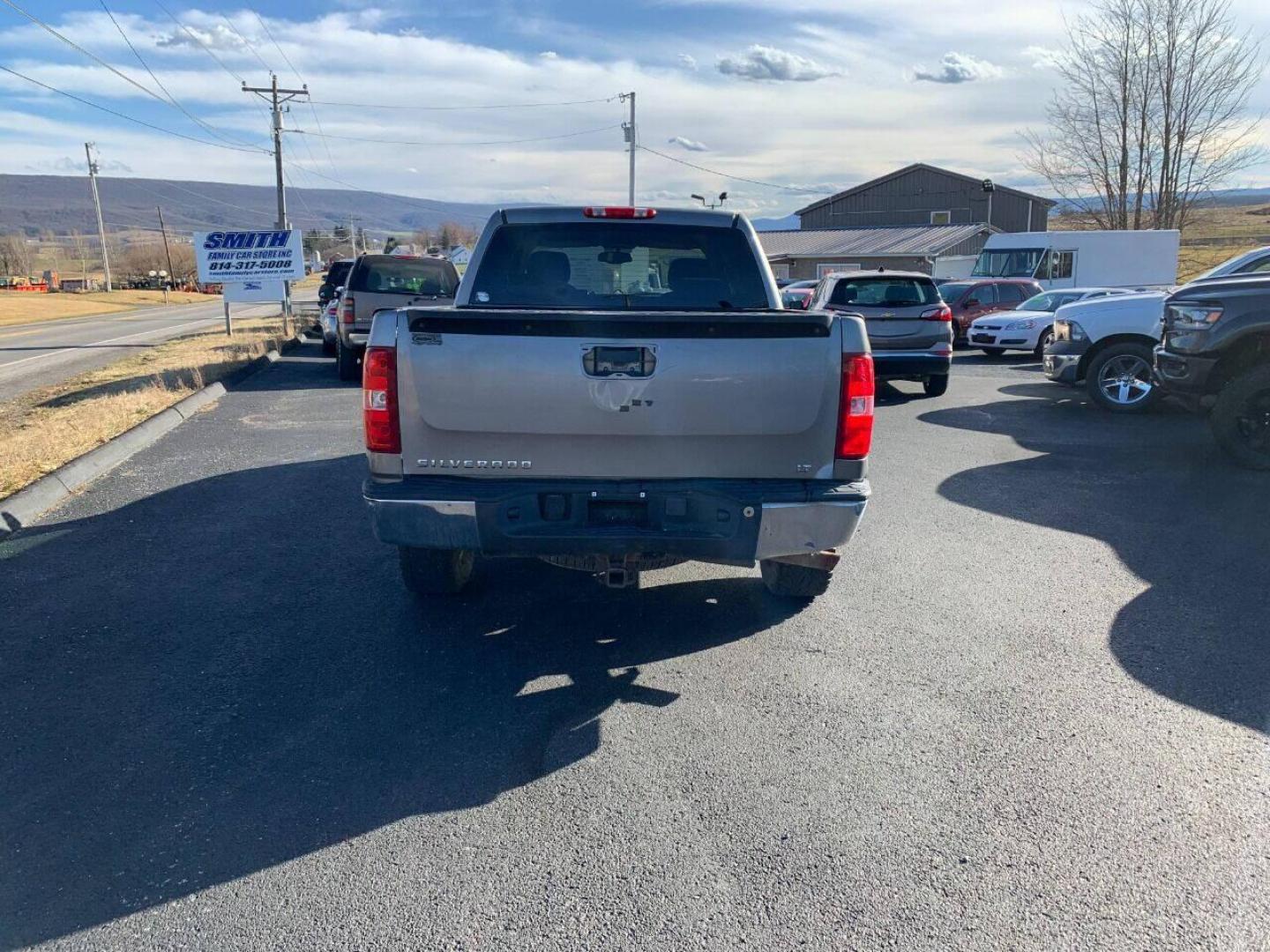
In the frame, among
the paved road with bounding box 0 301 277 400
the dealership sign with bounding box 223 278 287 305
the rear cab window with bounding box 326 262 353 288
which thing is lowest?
the paved road with bounding box 0 301 277 400

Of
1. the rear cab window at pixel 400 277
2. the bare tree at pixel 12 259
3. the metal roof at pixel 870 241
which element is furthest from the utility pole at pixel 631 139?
the bare tree at pixel 12 259

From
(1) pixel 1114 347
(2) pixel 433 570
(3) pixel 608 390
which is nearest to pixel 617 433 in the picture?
(3) pixel 608 390

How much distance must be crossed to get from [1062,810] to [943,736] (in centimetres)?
56

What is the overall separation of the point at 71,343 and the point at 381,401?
27.3 metres

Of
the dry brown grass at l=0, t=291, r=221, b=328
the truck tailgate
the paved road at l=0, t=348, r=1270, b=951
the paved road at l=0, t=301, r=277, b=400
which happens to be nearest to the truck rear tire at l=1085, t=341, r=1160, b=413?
the paved road at l=0, t=348, r=1270, b=951

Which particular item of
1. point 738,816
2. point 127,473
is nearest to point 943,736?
point 738,816

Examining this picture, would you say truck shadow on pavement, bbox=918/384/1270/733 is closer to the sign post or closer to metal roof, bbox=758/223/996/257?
the sign post

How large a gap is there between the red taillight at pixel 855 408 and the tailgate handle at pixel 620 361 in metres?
0.80

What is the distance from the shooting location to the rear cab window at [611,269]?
17.0 ft

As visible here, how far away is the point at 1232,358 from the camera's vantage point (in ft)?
26.8

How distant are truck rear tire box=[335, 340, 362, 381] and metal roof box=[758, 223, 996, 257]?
32.4m

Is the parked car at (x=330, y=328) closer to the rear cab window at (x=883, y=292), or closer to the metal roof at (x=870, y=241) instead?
the rear cab window at (x=883, y=292)

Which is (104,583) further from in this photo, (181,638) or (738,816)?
(738,816)

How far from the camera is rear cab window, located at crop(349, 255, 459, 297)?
1473cm
